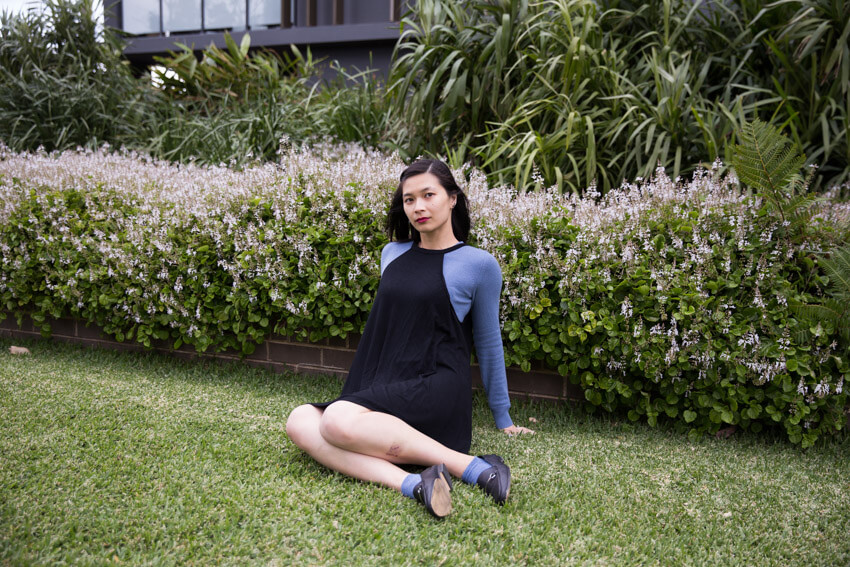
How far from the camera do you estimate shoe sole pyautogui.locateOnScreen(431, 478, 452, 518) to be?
6.64ft

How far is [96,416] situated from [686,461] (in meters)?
2.67

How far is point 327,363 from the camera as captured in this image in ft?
12.3

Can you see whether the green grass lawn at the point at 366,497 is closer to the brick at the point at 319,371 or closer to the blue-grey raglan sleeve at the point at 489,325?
the blue-grey raglan sleeve at the point at 489,325

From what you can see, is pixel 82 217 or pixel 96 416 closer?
pixel 96 416

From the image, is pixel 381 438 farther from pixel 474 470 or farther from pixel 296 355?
pixel 296 355

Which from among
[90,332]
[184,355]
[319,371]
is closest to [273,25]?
[90,332]

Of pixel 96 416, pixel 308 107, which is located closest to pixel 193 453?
pixel 96 416

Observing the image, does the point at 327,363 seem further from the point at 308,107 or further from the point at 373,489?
the point at 308,107

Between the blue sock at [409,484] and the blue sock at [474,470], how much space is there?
0.66ft

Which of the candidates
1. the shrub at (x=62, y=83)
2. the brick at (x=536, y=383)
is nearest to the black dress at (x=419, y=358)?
the brick at (x=536, y=383)

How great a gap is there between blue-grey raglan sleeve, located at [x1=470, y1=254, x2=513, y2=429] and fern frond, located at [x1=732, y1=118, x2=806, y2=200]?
130 cm

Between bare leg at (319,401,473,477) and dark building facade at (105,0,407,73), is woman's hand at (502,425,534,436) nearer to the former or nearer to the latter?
bare leg at (319,401,473,477)

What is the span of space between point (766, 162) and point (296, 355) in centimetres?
275

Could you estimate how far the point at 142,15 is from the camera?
1308cm
